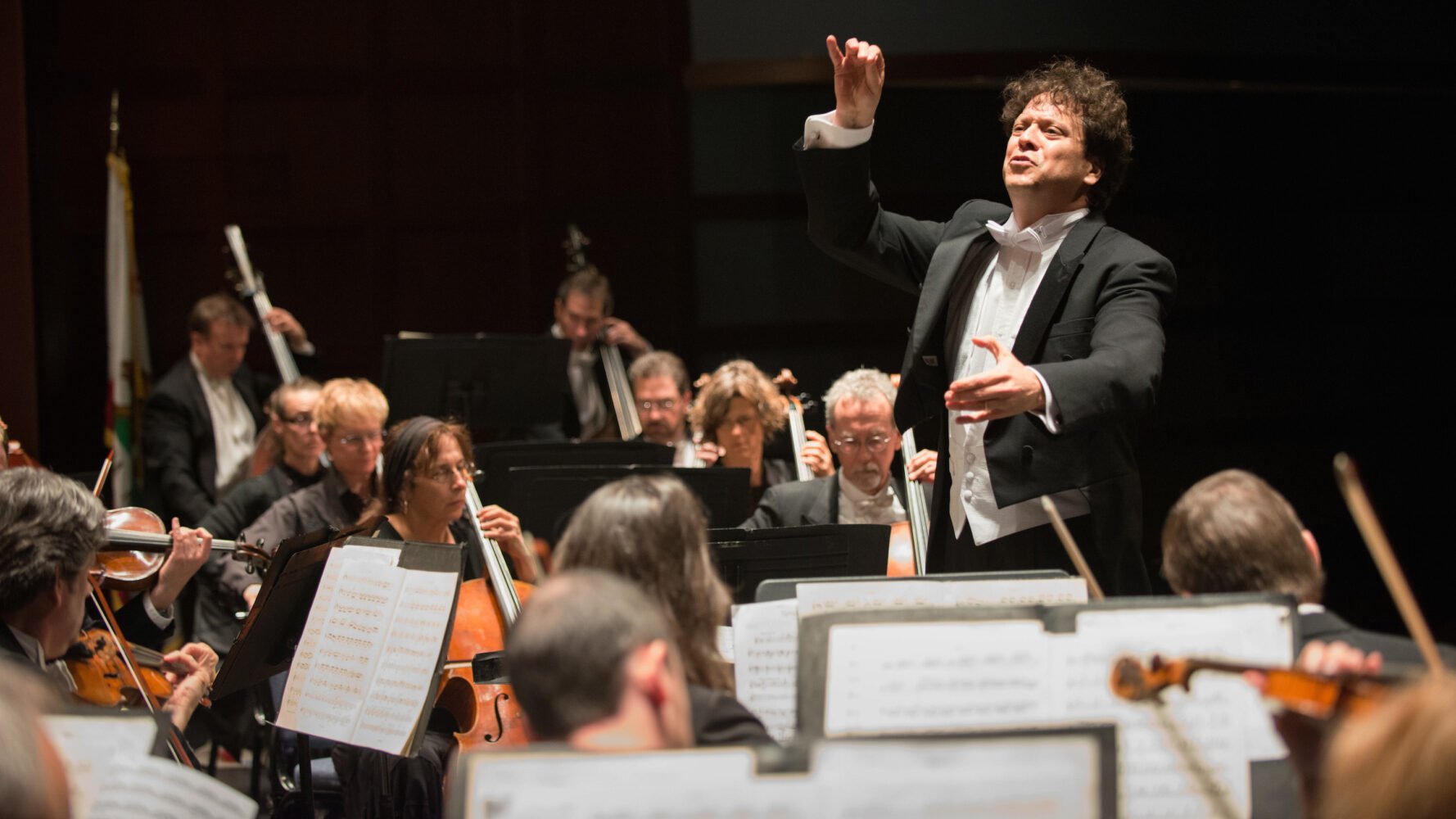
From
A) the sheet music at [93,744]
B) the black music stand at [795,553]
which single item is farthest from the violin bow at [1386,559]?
the black music stand at [795,553]

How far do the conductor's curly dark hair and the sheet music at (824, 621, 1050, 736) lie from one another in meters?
1.09

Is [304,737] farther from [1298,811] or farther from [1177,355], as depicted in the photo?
[1177,355]

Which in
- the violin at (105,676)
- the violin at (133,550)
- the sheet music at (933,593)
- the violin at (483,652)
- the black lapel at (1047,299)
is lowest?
the violin at (483,652)

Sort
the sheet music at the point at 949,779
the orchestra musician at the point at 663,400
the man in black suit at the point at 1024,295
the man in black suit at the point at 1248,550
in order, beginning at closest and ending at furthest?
the sheet music at the point at 949,779 → the man in black suit at the point at 1248,550 → the man in black suit at the point at 1024,295 → the orchestra musician at the point at 663,400

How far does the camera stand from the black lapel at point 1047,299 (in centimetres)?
242

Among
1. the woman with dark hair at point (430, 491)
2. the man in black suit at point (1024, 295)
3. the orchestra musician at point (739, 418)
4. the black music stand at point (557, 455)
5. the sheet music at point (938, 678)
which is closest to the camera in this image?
the sheet music at point (938, 678)

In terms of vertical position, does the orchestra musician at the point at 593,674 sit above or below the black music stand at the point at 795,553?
above

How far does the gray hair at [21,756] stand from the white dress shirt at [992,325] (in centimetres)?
157

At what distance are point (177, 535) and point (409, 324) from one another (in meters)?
3.29

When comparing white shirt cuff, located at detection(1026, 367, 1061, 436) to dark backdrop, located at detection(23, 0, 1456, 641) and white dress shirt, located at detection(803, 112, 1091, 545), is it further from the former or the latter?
dark backdrop, located at detection(23, 0, 1456, 641)

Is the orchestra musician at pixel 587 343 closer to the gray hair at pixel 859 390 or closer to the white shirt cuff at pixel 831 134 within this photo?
the gray hair at pixel 859 390

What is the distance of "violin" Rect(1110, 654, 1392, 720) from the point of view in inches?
55.6

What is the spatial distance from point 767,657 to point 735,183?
180 inches

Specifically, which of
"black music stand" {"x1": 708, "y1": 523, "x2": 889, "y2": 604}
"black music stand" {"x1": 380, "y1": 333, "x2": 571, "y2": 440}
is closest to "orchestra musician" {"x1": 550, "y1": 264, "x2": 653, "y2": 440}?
"black music stand" {"x1": 380, "y1": 333, "x2": 571, "y2": 440}
